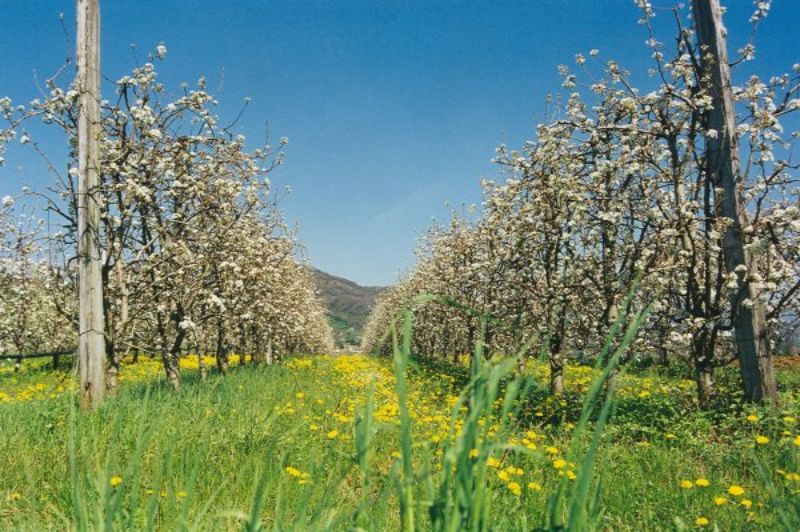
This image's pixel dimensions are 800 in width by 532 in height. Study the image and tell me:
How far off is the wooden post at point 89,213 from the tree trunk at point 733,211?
8312 millimetres

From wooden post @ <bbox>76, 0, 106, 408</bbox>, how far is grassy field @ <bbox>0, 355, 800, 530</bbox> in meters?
0.60

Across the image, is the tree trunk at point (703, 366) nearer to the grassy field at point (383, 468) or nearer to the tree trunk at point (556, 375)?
the grassy field at point (383, 468)

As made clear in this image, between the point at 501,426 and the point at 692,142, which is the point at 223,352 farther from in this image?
the point at 501,426

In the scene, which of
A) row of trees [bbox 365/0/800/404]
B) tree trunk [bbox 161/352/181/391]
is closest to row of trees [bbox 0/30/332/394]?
tree trunk [bbox 161/352/181/391]

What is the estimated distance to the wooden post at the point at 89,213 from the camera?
25.9ft

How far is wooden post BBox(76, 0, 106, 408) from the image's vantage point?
7891 mm

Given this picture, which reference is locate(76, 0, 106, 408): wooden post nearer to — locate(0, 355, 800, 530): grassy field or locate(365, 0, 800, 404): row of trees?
locate(0, 355, 800, 530): grassy field

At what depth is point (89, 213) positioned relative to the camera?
8047 millimetres

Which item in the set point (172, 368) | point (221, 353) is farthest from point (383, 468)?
point (221, 353)

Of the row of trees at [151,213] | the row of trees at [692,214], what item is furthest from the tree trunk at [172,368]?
the row of trees at [692,214]

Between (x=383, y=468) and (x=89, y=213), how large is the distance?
542 cm

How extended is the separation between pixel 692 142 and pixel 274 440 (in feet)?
28.1

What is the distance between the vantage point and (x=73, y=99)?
8.46m

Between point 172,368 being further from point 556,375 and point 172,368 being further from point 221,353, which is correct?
point 556,375
